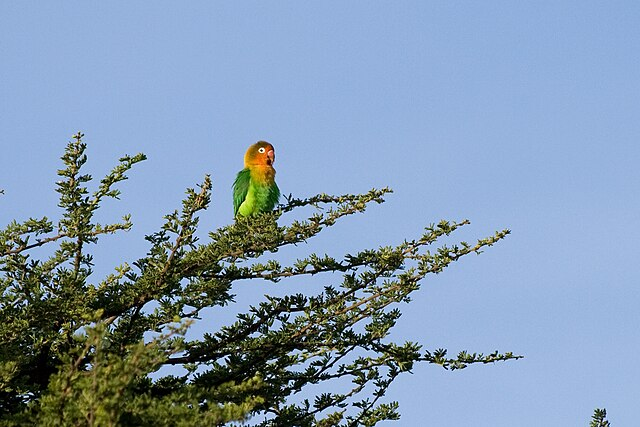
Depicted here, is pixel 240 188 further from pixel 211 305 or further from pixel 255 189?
pixel 211 305

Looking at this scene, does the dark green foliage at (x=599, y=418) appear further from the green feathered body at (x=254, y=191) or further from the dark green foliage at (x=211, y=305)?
the green feathered body at (x=254, y=191)

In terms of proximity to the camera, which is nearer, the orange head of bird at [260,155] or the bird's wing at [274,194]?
the bird's wing at [274,194]

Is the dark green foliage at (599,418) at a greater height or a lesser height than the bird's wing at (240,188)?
lesser

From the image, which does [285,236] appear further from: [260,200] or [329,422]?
[260,200]

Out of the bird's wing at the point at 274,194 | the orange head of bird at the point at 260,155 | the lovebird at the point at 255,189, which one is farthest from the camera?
the orange head of bird at the point at 260,155

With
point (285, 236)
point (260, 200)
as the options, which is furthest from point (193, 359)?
point (260, 200)

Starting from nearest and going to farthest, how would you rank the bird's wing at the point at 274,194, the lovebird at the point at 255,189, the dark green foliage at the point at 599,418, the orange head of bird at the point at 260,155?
the dark green foliage at the point at 599,418
the lovebird at the point at 255,189
the bird's wing at the point at 274,194
the orange head of bird at the point at 260,155

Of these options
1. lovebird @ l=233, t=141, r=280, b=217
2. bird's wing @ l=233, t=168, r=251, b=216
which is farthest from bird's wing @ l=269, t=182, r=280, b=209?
bird's wing @ l=233, t=168, r=251, b=216

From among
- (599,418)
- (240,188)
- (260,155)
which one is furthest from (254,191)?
(599,418)

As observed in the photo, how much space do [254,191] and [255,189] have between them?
0.09ft

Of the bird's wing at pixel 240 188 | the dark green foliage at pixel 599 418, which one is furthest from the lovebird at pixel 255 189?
the dark green foliage at pixel 599 418

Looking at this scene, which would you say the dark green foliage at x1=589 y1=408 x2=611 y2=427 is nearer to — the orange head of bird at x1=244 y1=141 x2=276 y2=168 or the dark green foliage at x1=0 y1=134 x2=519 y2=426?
the dark green foliage at x1=0 y1=134 x2=519 y2=426

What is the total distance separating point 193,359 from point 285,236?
3.62ft

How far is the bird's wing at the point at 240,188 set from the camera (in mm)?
10133
